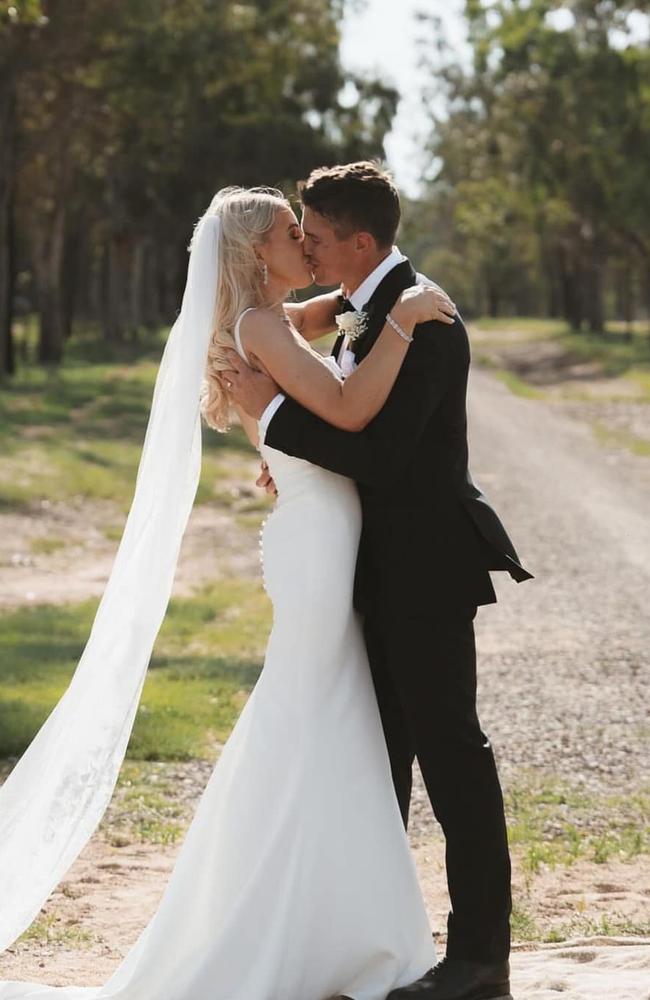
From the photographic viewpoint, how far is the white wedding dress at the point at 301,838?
174 inches

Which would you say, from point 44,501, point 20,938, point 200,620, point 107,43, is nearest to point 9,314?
point 107,43

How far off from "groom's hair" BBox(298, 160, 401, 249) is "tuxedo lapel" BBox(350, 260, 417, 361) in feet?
0.35

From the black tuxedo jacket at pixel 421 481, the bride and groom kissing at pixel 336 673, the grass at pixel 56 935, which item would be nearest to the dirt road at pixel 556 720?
the grass at pixel 56 935

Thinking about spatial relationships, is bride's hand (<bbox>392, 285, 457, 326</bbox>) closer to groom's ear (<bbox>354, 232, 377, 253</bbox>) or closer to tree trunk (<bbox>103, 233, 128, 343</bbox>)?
groom's ear (<bbox>354, 232, 377, 253</bbox>)

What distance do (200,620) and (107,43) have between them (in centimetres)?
2630

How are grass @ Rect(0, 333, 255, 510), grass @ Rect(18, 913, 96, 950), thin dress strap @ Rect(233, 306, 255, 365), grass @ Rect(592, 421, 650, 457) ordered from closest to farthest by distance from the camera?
thin dress strap @ Rect(233, 306, 255, 365), grass @ Rect(18, 913, 96, 950), grass @ Rect(0, 333, 255, 510), grass @ Rect(592, 421, 650, 457)

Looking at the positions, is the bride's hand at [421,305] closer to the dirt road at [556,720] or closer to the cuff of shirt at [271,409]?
the cuff of shirt at [271,409]

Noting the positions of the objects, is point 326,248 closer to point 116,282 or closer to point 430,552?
point 430,552

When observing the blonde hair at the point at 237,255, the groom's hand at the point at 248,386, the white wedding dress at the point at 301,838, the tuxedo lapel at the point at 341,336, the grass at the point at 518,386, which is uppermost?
the blonde hair at the point at 237,255

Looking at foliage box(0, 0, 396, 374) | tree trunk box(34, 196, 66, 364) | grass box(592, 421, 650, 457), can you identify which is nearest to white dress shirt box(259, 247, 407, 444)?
grass box(592, 421, 650, 457)

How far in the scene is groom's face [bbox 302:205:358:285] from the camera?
4391mm

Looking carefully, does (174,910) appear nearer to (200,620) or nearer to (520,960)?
(520,960)

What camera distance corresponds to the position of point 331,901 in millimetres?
4438

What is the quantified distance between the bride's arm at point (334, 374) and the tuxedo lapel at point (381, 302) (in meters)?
0.12
